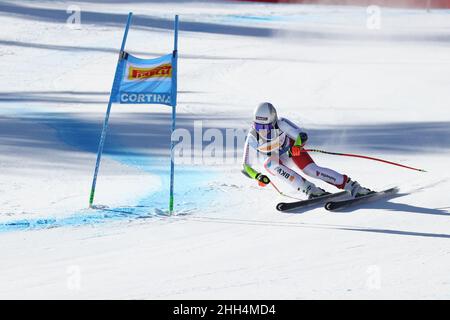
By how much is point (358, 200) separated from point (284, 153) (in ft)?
3.12

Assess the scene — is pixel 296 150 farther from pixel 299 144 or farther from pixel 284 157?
pixel 284 157

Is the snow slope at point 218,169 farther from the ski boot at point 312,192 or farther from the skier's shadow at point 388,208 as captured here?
the ski boot at point 312,192

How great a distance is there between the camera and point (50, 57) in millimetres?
23766

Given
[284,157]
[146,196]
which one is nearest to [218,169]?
[146,196]

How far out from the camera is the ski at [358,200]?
10.3 metres

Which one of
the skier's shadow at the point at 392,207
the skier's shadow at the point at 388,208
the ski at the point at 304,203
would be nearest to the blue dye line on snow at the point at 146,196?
the ski at the point at 304,203

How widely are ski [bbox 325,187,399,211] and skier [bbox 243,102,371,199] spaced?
2.9 inches

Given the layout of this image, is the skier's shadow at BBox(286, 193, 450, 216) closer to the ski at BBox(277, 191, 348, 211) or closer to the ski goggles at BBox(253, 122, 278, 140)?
the ski at BBox(277, 191, 348, 211)

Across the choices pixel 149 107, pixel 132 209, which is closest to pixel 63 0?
pixel 149 107

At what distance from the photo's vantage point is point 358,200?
34.7 ft

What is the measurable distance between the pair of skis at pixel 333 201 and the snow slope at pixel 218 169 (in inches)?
4.7

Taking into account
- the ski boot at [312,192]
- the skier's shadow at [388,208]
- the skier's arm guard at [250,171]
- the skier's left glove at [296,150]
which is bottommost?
the skier's shadow at [388,208]

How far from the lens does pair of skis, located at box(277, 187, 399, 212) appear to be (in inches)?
406

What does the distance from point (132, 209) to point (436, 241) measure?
3169mm
